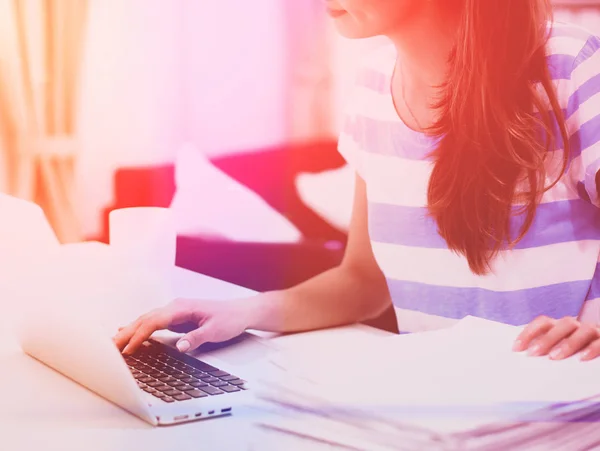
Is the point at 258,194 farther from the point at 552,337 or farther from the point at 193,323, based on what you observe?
the point at 552,337

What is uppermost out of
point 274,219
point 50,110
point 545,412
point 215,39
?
point 215,39

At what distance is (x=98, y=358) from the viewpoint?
3.25 feet

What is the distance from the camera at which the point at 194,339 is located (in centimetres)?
112

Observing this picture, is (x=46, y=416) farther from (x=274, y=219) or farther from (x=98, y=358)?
(x=274, y=219)

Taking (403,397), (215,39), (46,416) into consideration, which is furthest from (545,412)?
(215,39)

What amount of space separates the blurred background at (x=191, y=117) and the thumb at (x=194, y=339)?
14 centimetres

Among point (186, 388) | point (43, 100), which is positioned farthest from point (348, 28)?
point (186, 388)

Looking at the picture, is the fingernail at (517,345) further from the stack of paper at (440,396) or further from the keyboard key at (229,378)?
the keyboard key at (229,378)

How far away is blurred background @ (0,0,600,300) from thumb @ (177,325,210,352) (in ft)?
0.47

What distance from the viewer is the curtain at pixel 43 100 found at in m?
1.27

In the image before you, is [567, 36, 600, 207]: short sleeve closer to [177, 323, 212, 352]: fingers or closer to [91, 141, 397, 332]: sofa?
[91, 141, 397, 332]: sofa

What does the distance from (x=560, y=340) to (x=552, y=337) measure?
13mm

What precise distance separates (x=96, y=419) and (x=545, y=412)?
0.58 meters

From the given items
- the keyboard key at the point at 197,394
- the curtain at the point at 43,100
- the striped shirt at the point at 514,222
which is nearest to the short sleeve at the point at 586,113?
the striped shirt at the point at 514,222
